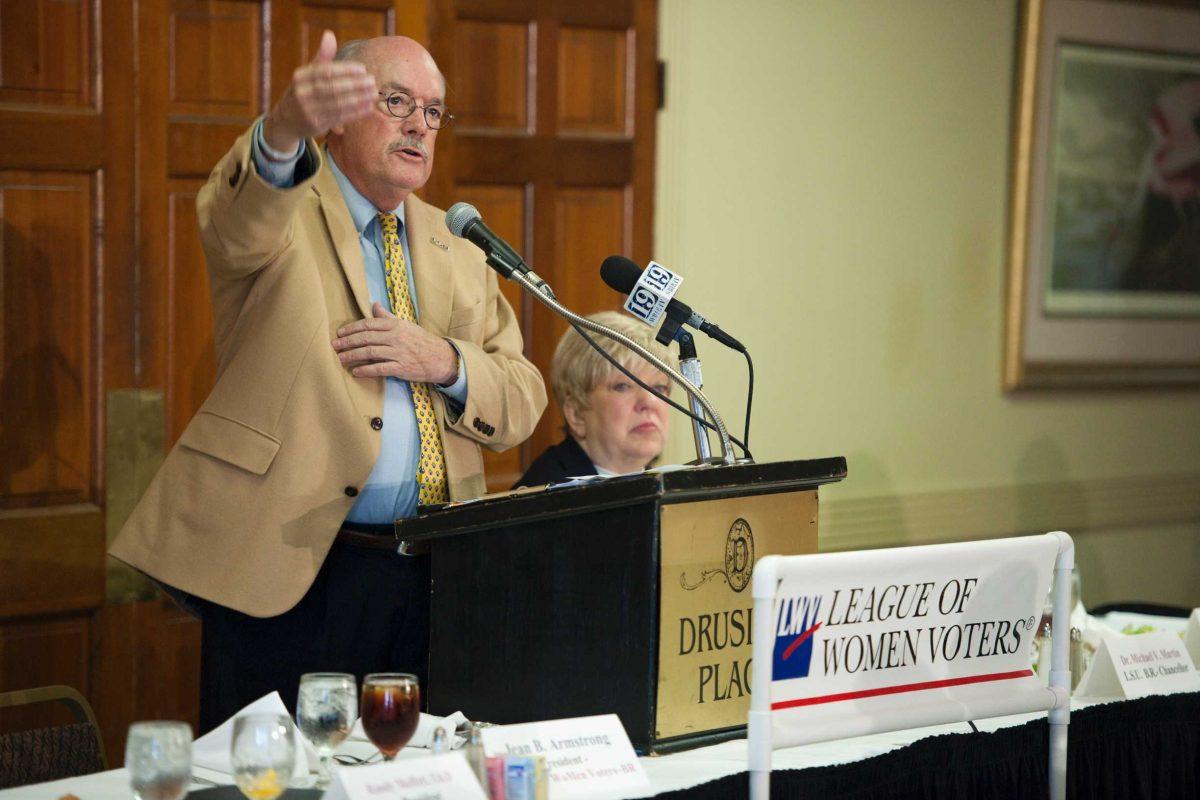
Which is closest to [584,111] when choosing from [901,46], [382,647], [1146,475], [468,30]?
[468,30]

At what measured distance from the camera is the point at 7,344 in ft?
9.87

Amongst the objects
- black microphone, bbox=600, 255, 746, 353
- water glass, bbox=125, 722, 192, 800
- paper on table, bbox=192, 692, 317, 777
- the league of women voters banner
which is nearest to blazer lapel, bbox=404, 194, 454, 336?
black microphone, bbox=600, 255, 746, 353

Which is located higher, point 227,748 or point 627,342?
point 627,342

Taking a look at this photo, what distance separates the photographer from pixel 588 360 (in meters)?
2.97

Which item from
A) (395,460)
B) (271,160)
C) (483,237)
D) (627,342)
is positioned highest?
(271,160)

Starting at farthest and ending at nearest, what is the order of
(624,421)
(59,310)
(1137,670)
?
(59,310), (624,421), (1137,670)

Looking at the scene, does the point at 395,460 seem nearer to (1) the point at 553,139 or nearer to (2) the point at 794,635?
(2) the point at 794,635

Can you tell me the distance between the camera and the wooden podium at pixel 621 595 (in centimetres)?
179

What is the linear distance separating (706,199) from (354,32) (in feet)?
4.11

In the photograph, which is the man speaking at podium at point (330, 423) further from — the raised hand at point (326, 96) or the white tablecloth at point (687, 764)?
the white tablecloth at point (687, 764)

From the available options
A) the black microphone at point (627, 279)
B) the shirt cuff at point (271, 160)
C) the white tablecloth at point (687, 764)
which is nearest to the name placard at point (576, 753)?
the white tablecloth at point (687, 764)

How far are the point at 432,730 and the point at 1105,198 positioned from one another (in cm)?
399

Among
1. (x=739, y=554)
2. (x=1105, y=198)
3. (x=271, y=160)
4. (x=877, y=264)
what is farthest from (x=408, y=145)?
(x=1105, y=198)

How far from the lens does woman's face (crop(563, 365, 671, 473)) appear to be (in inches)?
116
